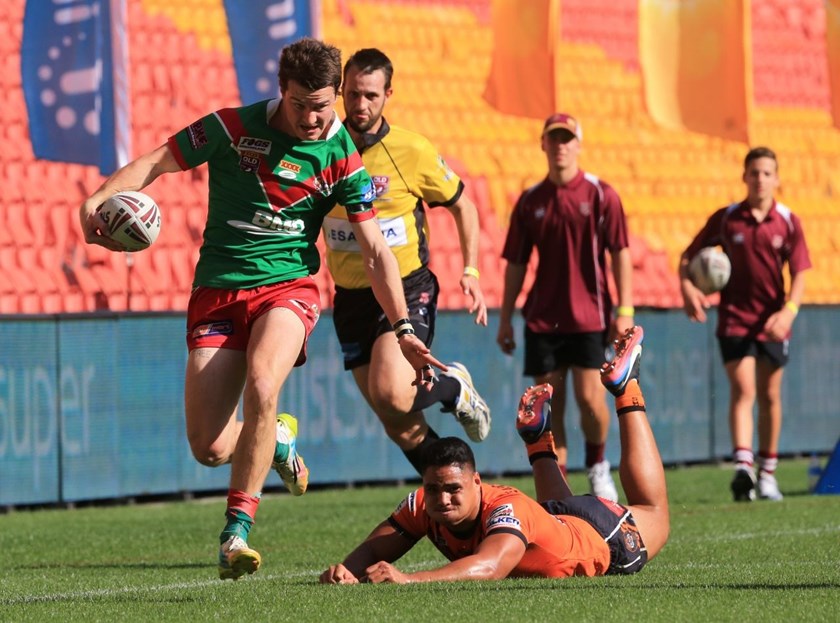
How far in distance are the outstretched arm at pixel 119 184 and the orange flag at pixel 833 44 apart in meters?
16.4

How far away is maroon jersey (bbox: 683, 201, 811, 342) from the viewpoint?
1264 centimetres

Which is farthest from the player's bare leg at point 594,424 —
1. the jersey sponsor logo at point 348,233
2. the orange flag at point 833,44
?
the orange flag at point 833,44

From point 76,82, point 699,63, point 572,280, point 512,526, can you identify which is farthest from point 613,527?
point 699,63

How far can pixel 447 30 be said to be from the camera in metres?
18.5

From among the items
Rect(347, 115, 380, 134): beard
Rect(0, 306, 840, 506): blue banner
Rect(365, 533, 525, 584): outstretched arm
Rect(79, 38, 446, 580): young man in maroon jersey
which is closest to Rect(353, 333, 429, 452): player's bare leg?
Rect(347, 115, 380, 134): beard

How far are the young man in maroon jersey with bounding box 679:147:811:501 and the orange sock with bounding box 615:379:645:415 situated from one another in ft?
13.7

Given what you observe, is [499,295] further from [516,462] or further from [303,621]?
[303,621]

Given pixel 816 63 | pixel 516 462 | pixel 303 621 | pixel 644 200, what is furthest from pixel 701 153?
pixel 303 621

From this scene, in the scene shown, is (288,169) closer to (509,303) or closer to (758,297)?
(509,303)

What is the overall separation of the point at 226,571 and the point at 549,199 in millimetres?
5425

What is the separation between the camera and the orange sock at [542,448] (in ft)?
26.3

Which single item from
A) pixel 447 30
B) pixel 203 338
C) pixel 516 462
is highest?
pixel 447 30

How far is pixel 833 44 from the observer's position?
22.5m

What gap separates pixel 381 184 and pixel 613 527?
252 cm
